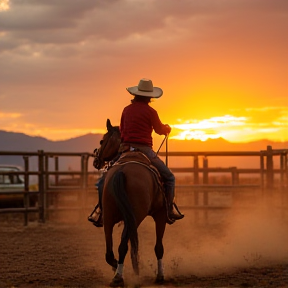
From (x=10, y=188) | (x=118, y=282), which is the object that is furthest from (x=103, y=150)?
(x=10, y=188)

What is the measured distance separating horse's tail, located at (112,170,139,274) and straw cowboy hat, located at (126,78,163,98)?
1392 millimetres

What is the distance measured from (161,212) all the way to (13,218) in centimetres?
1172

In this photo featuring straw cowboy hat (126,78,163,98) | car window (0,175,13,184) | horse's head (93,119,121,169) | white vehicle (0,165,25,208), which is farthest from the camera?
car window (0,175,13,184)

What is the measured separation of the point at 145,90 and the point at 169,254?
3.60 m

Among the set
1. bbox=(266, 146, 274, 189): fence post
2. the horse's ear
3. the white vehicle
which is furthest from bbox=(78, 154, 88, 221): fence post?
the horse's ear

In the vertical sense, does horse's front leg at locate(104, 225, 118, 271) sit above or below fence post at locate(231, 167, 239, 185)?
below

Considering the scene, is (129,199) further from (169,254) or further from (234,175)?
(234,175)

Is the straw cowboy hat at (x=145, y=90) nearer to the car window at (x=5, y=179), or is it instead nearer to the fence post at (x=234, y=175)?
the fence post at (x=234, y=175)

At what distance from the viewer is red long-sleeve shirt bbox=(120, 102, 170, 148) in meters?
8.16

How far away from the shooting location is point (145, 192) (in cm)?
758

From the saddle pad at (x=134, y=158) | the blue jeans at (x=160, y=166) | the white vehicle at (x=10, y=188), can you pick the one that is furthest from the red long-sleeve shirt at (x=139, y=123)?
the white vehicle at (x=10, y=188)

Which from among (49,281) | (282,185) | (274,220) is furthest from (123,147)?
(282,185)

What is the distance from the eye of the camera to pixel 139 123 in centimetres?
815

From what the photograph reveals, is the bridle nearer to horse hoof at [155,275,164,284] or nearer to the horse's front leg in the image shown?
the horse's front leg
